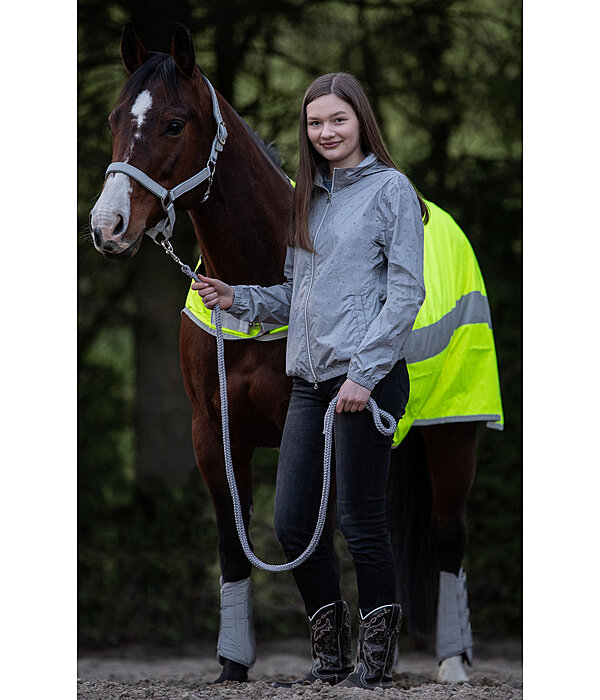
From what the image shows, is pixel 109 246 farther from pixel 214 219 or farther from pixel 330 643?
pixel 330 643

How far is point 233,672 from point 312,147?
1529 millimetres

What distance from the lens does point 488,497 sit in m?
4.16

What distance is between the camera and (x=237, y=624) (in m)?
2.78

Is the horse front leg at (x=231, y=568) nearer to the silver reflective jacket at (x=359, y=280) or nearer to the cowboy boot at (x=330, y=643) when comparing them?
the cowboy boot at (x=330, y=643)

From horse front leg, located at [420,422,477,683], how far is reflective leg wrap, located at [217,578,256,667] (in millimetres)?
723

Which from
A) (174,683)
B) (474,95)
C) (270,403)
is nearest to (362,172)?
(270,403)

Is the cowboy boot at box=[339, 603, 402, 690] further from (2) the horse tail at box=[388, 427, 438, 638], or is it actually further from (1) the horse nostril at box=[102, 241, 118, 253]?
(2) the horse tail at box=[388, 427, 438, 638]

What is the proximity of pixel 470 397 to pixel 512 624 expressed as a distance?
141 centimetres

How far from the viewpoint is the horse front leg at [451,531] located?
10.3 ft

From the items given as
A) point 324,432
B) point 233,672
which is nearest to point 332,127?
point 324,432

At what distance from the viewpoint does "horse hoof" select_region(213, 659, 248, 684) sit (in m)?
2.77

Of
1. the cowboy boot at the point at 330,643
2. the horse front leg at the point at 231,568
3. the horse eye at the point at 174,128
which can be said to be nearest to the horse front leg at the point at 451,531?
the horse front leg at the point at 231,568

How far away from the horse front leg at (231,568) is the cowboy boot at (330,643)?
402 millimetres

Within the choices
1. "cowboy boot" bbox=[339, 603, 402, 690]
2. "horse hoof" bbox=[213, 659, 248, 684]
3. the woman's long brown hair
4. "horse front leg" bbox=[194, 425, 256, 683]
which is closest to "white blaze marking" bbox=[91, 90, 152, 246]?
the woman's long brown hair
